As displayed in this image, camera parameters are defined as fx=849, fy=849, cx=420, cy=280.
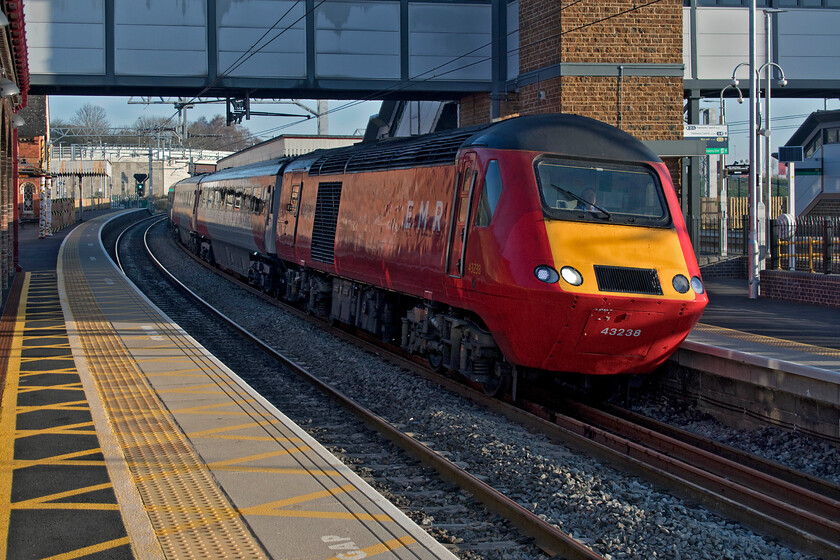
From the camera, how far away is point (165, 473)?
6.71 metres

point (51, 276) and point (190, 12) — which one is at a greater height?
point (190, 12)

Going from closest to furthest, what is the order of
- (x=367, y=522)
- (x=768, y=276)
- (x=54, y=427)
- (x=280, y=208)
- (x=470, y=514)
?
(x=367, y=522) < (x=470, y=514) < (x=54, y=427) < (x=768, y=276) < (x=280, y=208)

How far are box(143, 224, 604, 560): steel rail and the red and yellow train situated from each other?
144 cm

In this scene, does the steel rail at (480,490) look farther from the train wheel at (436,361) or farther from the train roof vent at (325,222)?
the train roof vent at (325,222)

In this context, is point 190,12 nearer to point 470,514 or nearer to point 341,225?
point 341,225

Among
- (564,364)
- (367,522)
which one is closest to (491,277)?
(564,364)

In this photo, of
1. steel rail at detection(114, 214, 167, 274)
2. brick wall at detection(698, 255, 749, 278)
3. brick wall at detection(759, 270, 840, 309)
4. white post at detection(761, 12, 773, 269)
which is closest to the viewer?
brick wall at detection(759, 270, 840, 309)

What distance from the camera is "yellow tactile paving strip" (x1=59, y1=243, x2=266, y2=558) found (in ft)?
17.6

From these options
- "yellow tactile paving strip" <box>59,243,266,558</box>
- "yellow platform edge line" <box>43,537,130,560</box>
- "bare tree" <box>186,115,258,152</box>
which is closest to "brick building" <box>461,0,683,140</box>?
"yellow tactile paving strip" <box>59,243,266,558</box>

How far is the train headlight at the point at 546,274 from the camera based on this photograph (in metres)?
8.69

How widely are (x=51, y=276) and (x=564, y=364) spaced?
1864 centimetres

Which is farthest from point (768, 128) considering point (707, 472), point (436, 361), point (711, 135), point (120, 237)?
point (120, 237)

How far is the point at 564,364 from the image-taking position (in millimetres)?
9203

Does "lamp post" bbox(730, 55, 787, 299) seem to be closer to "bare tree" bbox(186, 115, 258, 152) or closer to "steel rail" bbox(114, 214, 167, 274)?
"steel rail" bbox(114, 214, 167, 274)
